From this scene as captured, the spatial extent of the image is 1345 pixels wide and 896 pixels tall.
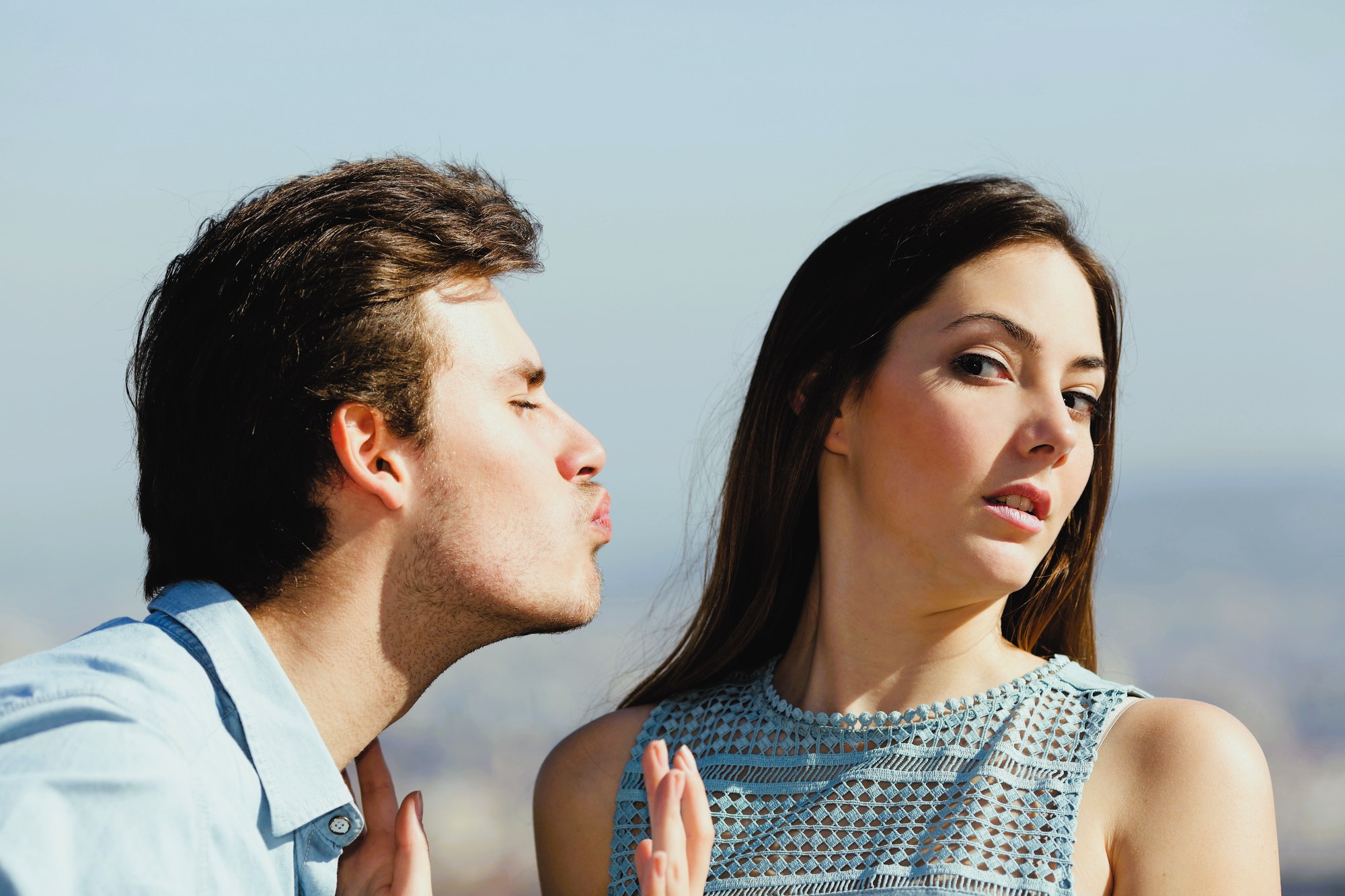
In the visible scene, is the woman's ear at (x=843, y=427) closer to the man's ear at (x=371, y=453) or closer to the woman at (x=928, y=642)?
the woman at (x=928, y=642)

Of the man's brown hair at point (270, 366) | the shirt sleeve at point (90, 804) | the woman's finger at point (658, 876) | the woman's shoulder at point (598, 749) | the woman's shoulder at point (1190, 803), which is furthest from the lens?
the woman's shoulder at point (598, 749)

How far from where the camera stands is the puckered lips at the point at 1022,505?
2.88 meters

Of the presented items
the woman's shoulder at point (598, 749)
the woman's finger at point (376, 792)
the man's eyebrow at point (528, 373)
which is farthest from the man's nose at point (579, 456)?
the woman's finger at point (376, 792)

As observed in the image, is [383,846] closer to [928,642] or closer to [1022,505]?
[928,642]

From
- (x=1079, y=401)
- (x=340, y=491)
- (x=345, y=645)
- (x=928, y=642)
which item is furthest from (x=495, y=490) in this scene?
(x=1079, y=401)

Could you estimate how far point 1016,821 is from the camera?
2.77 m

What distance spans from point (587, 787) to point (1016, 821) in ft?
3.69

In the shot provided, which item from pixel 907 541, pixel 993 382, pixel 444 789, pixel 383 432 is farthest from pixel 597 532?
pixel 444 789

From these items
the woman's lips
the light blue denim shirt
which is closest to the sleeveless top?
the woman's lips

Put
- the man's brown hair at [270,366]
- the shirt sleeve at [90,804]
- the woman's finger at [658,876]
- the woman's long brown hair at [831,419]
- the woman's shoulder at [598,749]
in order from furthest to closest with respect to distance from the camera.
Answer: the woman's shoulder at [598,749] < the woman's long brown hair at [831,419] < the man's brown hair at [270,366] < the woman's finger at [658,876] < the shirt sleeve at [90,804]

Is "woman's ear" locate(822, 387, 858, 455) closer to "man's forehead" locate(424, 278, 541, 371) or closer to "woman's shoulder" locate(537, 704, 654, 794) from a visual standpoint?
"man's forehead" locate(424, 278, 541, 371)

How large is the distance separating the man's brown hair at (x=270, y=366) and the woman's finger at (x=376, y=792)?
0.55m

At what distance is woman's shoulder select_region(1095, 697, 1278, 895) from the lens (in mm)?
2598

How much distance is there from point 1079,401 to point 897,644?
0.75 meters
